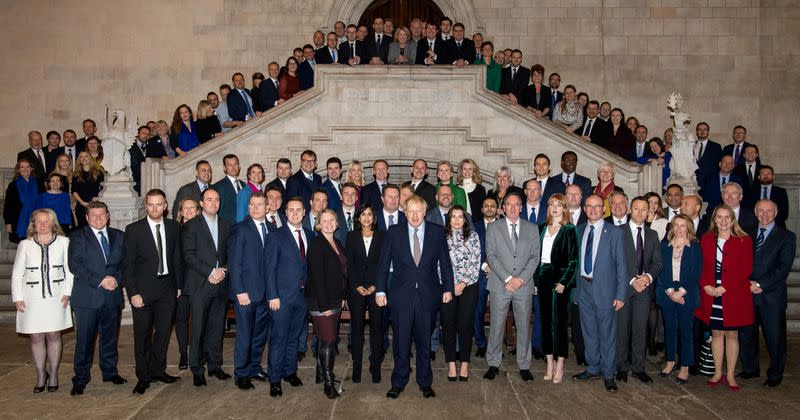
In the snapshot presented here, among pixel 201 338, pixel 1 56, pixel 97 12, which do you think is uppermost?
pixel 97 12

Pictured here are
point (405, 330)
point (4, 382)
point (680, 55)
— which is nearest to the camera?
point (405, 330)

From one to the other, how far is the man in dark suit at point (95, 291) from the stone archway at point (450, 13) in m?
9.14

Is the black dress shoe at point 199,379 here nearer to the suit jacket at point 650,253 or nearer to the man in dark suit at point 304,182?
the man in dark suit at point 304,182

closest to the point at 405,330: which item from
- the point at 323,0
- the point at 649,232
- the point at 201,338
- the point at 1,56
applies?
the point at 201,338

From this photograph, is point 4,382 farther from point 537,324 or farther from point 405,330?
point 537,324

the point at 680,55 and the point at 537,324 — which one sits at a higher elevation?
the point at 680,55

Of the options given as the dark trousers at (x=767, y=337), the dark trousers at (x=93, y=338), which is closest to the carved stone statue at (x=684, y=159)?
the dark trousers at (x=767, y=337)

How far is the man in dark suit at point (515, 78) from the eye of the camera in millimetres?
11500

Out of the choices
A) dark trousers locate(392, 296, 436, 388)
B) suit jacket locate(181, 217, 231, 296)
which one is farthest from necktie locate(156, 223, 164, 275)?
dark trousers locate(392, 296, 436, 388)

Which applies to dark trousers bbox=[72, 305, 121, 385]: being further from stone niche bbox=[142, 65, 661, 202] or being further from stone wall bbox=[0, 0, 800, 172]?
stone wall bbox=[0, 0, 800, 172]

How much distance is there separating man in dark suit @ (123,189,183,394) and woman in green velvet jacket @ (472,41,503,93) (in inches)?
266

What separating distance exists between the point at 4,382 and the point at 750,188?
10.4 m

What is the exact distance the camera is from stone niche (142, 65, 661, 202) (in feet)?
35.5

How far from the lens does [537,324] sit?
7.47 metres
